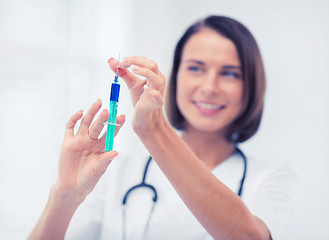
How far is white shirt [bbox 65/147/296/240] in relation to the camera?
0.72 metres

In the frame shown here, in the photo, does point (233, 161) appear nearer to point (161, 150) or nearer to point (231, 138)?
point (231, 138)

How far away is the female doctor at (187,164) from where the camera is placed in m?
0.48

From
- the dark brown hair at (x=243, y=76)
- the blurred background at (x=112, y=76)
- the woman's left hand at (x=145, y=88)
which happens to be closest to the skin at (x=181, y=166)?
→ the woman's left hand at (x=145, y=88)

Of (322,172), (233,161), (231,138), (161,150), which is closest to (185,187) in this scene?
(161,150)

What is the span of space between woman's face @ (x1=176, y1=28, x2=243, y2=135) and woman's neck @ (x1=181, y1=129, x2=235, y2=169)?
0.15 feet

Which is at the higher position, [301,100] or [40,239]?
[301,100]

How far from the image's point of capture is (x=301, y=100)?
3.54 feet

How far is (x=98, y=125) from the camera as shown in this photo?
1.58 feet

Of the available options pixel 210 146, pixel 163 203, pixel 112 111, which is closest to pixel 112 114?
pixel 112 111

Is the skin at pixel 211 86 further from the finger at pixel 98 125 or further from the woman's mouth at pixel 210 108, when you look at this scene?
the finger at pixel 98 125

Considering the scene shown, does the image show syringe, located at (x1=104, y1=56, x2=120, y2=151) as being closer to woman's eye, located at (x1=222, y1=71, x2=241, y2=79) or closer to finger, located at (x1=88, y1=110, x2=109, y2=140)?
finger, located at (x1=88, y1=110, x2=109, y2=140)

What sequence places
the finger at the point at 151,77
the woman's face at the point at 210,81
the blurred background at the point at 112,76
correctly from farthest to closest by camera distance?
the woman's face at the point at 210,81, the blurred background at the point at 112,76, the finger at the point at 151,77

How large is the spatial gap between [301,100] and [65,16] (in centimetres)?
83

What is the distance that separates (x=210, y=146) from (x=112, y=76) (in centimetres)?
40
